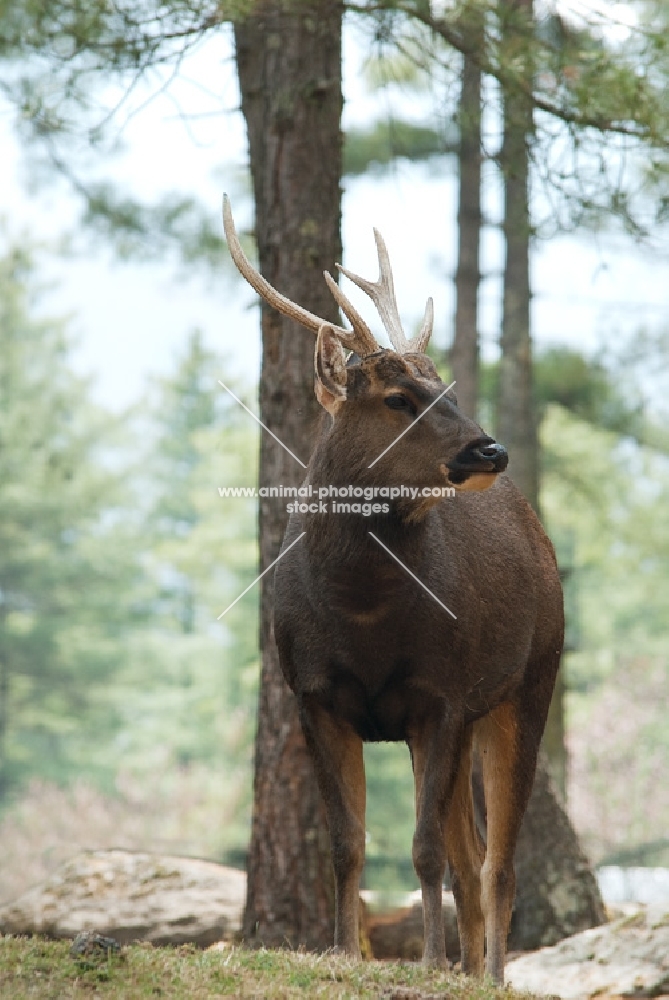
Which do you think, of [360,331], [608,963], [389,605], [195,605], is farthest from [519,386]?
[195,605]

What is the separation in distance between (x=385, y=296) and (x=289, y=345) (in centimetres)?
183

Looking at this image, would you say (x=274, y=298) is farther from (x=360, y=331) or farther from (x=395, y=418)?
(x=395, y=418)

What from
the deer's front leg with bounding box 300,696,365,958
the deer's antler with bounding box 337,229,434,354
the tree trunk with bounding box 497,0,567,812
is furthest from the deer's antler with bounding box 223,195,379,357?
the tree trunk with bounding box 497,0,567,812

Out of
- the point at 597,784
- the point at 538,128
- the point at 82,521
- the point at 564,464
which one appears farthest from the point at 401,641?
the point at 82,521

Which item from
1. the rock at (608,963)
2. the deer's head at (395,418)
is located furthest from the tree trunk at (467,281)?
the deer's head at (395,418)

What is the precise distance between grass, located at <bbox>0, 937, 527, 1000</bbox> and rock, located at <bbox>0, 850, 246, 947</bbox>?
3.25m

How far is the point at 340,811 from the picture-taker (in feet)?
16.0

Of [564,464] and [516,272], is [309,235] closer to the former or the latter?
[516,272]

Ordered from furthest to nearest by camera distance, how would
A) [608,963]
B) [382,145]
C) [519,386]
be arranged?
[382,145], [519,386], [608,963]

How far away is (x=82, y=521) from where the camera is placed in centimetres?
2888

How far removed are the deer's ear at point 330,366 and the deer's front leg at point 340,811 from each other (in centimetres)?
121

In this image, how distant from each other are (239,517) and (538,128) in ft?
58.5

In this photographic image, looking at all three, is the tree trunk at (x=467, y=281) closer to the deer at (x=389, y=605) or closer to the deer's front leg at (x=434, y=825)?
the deer at (x=389, y=605)

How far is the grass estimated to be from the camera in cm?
405
